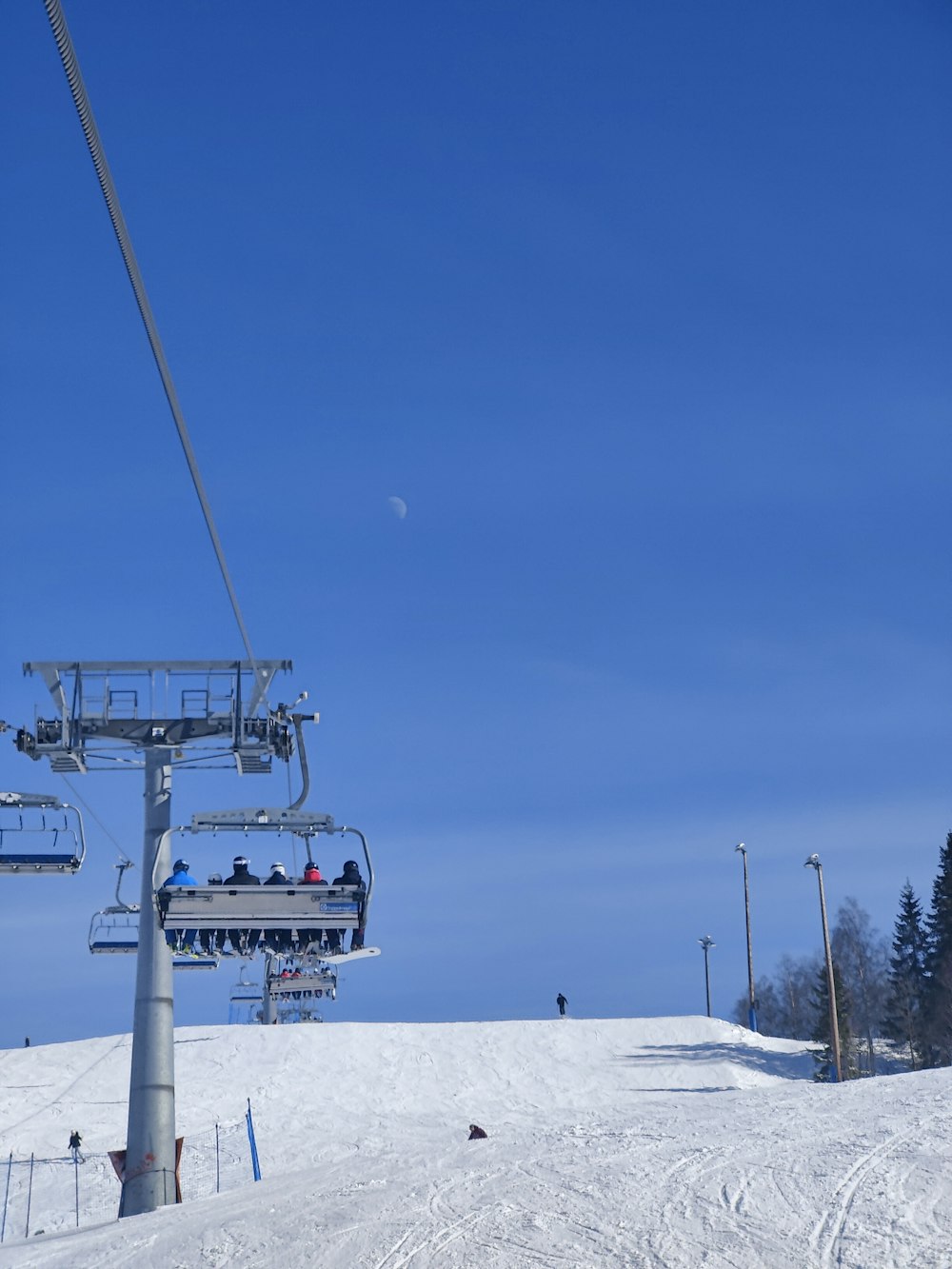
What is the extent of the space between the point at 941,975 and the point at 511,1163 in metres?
52.1

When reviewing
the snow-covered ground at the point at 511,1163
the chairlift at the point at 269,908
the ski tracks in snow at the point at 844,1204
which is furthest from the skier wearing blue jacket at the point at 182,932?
the ski tracks in snow at the point at 844,1204

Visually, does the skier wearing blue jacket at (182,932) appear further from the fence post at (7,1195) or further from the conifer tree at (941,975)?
the conifer tree at (941,975)

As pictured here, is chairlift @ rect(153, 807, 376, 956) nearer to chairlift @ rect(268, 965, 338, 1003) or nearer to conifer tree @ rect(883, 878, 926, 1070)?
chairlift @ rect(268, 965, 338, 1003)

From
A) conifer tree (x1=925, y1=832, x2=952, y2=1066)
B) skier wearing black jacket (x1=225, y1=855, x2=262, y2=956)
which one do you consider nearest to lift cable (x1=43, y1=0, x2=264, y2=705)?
skier wearing black jacket (x1=225, y1=855, x2=262, y2=956)

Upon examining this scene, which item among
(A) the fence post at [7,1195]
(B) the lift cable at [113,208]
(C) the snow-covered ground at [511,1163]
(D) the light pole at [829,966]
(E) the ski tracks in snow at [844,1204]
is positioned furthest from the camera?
(D) the light pole at [829,966]

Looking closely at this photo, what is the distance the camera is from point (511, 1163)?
24188mm

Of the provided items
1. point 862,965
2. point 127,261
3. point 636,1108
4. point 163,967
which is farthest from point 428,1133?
point 862,965

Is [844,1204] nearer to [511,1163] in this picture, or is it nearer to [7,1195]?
[511,1163]

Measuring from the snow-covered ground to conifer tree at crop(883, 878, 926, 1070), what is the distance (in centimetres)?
3210

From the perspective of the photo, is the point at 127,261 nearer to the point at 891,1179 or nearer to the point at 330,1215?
the point at 330,1215

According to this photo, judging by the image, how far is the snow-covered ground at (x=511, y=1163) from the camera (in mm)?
18797

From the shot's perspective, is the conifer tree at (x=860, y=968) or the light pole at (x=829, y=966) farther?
the conifer tree at (x=860, y=968)

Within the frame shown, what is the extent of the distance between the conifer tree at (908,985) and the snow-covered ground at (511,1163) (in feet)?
105

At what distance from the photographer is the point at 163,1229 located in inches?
836
